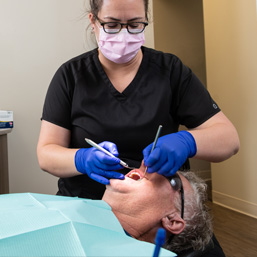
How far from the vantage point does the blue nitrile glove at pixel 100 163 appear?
1.00 metres

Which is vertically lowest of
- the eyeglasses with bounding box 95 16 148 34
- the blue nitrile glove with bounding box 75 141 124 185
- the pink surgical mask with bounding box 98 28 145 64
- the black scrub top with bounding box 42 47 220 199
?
the blue nitrile glove with bounding box 75 141 124 185

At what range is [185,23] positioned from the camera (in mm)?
3738

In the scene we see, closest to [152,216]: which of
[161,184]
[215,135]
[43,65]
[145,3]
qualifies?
[161,184]

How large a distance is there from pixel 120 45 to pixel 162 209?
65 centimetres

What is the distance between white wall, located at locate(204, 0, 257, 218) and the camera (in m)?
2.66

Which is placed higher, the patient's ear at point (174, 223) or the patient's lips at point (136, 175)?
the patient's lips at point (136, 175)

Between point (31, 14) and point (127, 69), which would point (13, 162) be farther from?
point (127, 69)

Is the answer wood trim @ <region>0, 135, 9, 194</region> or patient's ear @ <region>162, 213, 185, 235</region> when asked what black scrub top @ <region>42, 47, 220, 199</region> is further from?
wood trim @ <region>0, 135, 9, 194</region>

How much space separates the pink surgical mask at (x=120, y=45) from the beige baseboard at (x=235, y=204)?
6.80ft

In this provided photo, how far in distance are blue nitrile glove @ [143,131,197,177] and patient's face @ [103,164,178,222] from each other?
0.05 meters

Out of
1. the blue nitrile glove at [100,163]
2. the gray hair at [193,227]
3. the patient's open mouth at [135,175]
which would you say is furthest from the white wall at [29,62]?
the gray hair at [193,227]

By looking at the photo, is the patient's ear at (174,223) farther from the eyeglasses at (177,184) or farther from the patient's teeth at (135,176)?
the patient's teeth at (135,176)

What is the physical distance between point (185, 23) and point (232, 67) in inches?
45.7

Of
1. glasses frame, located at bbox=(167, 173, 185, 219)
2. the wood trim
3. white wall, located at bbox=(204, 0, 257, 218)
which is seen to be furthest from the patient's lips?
white wall, located at bbox=(204, 0, 257, 218)
